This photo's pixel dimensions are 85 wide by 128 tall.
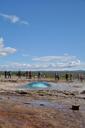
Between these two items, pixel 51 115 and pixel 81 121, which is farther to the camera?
pixel 51 115

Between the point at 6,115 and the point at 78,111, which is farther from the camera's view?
the point at 78,111

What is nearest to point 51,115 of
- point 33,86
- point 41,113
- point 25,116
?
point 41,113

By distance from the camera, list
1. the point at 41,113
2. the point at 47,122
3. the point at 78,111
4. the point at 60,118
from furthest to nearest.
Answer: the point at 78,111, the point at 41,113, the point at 60,118, the point at 47,122

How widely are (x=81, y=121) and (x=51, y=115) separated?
2.71 m

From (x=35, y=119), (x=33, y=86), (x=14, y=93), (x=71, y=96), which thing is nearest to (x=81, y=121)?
(x=35, y=119)

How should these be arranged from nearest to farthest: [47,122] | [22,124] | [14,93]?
[22,124] < [47,122] < [14,93]

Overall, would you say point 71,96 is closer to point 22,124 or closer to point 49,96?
point 49,96

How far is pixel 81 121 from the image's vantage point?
24.4m

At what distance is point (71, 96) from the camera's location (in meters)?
43.9

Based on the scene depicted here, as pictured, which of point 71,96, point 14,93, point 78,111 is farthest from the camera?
point 14,93

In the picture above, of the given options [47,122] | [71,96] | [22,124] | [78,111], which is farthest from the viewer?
[71,96]

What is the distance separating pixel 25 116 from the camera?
24.3 meters

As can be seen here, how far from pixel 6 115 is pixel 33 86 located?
36.1m

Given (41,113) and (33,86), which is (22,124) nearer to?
(41,113)
